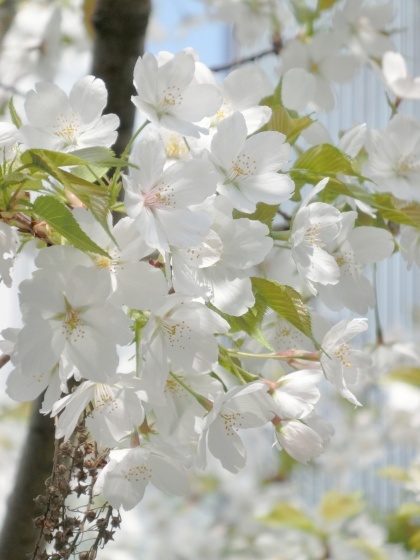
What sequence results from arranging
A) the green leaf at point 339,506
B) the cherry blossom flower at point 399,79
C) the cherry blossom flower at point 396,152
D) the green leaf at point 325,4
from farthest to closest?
1. the green leaf at point 339,506
2. the green leaf at point 325,4
3. the cherry blossom flower at point 399,79
4. the cherry blossom flower at point 396,152

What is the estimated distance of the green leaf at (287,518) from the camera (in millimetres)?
1463

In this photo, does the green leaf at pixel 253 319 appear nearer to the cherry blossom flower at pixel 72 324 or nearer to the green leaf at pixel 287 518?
the cherry blossom flower at pixel 72 324

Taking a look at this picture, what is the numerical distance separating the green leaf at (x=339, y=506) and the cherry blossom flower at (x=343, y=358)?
3.32 ft

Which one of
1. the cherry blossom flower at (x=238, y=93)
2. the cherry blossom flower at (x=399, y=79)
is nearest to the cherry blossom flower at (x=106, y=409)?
the cherry blossom flower at (x=238, y=93)

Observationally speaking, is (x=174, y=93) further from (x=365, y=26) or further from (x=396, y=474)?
(x=396, y=474)

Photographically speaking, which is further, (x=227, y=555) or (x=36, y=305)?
(x=227, y=555)

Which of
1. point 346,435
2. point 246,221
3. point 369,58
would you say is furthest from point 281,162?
point 346,435

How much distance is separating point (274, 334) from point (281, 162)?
145 mm

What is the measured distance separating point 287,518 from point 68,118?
1.09 metres

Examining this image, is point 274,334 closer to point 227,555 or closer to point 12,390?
point 12,390

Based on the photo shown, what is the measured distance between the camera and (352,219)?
0.59 metres

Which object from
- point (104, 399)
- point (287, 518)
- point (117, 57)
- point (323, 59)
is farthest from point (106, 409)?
point (287, 518)

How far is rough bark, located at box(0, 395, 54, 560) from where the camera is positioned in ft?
2.43

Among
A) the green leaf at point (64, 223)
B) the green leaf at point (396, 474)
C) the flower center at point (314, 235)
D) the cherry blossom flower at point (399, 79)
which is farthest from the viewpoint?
the green leaf at point (396, 474)
